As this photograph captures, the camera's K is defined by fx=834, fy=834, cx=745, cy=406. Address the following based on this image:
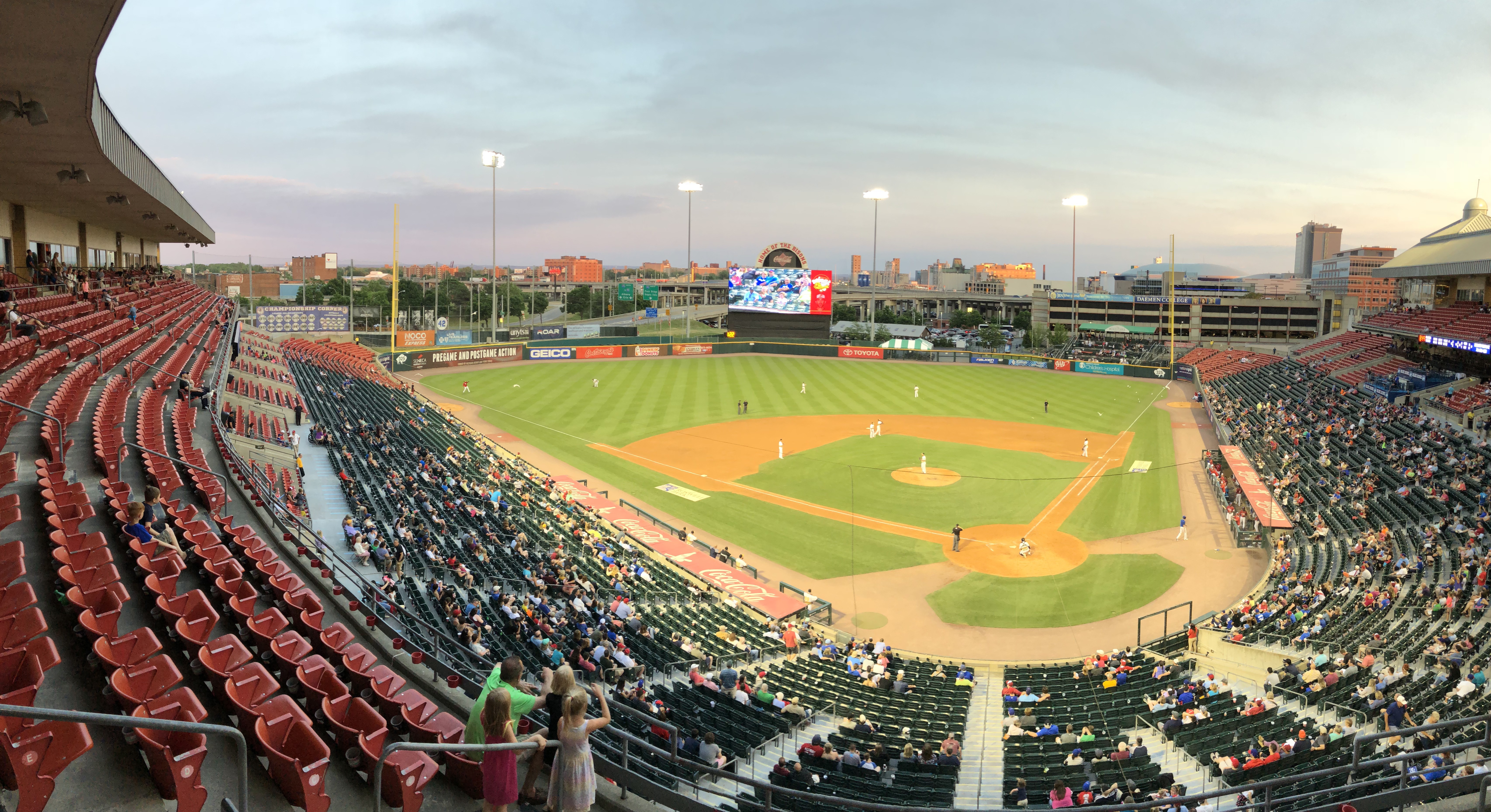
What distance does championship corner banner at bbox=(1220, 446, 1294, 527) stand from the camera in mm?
24641

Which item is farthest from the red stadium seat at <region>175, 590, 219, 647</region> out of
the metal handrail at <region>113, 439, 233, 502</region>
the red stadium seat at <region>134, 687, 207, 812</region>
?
the metal handrail at <region>113, 439, 233, 502</region>

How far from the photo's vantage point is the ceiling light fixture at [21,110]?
394 inches

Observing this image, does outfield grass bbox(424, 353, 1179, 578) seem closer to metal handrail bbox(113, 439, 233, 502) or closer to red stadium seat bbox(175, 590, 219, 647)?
metal handrail bbox(113, 439, 233, 502)

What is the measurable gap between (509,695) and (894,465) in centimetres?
3117

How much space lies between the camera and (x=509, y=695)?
5.16 m

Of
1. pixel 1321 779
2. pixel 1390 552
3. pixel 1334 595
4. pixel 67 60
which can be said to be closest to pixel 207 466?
pixel 67 60

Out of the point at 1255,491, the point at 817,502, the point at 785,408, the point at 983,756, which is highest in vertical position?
the point at 785,408

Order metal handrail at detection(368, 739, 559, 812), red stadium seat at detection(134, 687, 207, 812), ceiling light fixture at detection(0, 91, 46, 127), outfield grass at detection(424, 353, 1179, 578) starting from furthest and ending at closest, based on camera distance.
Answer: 1. outfield grass at detection(424, 353, 1179, 578)
2. ceiling light fixture at detection(0, 91, 46, 127)
3. red stadium seat at detection(134, 687, 207, 812)
4. metal handrail at detection(368, 739, 559, 812)

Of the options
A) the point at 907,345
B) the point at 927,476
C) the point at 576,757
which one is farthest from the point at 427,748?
the point at 907,345

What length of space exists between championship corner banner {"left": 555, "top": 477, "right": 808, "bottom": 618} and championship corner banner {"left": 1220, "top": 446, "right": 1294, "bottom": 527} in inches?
581

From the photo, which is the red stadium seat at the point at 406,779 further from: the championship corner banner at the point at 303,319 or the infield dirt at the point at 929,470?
the championship corner banner at the point at 303,319

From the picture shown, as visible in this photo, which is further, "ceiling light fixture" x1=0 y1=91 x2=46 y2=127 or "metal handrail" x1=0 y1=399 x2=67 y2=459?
"metal handrail" x1=0 y1=399 x2=67 y2=459

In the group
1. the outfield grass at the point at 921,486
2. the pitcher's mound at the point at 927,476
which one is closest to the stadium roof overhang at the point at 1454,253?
the outfield grass at the point at 921,486

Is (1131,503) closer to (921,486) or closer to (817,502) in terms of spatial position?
(921,486)
